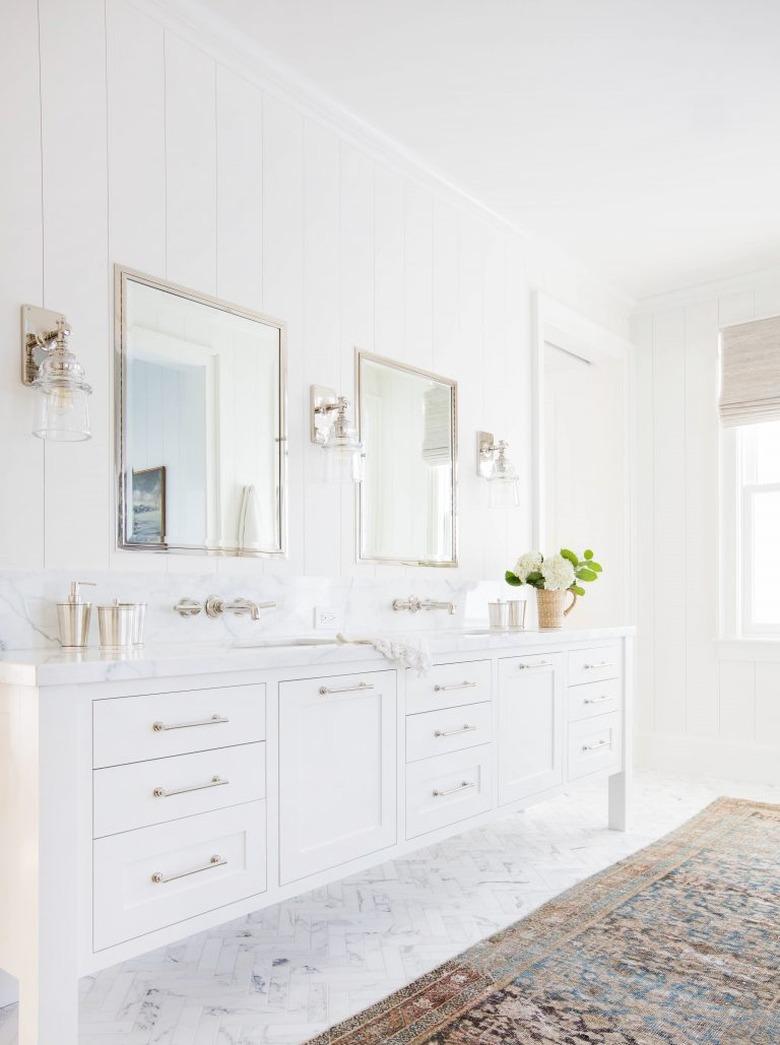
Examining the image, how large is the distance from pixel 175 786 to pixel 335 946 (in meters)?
0.83

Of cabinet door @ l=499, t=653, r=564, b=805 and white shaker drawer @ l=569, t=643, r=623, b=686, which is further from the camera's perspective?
white shaker drawer @ l=569, t=643, r=623, b=686

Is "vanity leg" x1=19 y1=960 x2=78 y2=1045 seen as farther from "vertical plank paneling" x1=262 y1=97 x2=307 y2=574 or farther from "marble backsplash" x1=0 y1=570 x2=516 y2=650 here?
"vertical plank paneling" x1=262 y1=97 x2=307 y2=574

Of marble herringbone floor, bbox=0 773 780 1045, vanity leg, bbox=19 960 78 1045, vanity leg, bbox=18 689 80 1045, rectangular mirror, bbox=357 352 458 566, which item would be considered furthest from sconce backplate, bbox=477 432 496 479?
vanity leg, bbox=19 960 78 1045

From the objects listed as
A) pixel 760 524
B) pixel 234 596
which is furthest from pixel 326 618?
pixel 760 524

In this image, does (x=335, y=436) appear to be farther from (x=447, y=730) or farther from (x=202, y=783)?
(x=202, y=783)

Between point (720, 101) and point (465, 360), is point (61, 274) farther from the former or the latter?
point (720, 101)

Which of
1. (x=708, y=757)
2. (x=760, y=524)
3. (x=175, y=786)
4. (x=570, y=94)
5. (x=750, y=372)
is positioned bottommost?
(x=708, y=757)

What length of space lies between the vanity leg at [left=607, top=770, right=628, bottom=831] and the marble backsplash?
82 centimetres

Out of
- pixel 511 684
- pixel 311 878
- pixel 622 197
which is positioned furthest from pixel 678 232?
pixel 311 878

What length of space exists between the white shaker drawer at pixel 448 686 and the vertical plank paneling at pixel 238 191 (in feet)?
4.18

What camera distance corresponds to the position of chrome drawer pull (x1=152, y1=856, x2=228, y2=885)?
1678mm

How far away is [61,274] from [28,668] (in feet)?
3.65

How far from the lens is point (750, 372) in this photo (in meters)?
4.47

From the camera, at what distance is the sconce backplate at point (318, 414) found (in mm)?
2844
